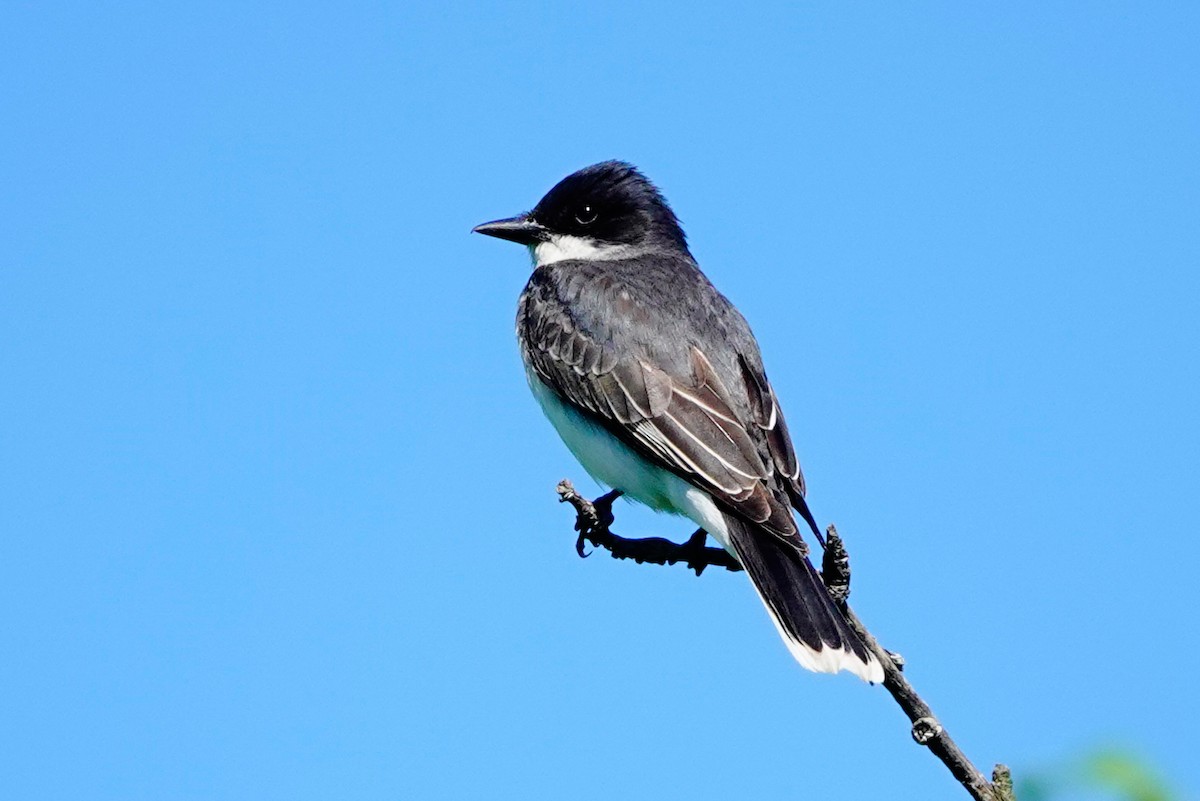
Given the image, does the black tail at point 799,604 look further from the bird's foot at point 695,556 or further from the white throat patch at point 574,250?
the white throat patch at point 574,250

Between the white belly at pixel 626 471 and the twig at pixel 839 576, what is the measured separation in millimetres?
138

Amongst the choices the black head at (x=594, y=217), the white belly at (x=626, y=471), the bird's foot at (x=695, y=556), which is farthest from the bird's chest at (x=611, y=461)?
the black head at (x=594, y=217)

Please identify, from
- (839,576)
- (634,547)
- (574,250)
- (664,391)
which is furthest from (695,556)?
(574,250)

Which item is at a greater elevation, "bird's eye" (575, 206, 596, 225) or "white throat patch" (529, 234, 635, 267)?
"bird's eye" (575, 206, 596, 225)

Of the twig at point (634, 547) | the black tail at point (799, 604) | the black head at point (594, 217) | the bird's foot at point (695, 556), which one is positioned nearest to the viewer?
the black tail at point (799, 604)

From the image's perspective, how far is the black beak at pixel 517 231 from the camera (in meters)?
8.14

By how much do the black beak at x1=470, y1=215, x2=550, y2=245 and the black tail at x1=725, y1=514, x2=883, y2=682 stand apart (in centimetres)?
291

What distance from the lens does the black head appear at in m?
8.14

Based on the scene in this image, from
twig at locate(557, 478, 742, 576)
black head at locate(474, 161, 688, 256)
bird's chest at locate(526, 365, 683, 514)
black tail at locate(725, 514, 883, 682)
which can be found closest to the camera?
black tail at locate(725, 514, 883, 682)

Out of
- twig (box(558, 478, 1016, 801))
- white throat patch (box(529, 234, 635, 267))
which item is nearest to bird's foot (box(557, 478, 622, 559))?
twig (box(558, 478, 1016, 801))

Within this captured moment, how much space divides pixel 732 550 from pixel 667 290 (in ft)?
5.93

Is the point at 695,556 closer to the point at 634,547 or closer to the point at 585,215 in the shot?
the point at 634,547

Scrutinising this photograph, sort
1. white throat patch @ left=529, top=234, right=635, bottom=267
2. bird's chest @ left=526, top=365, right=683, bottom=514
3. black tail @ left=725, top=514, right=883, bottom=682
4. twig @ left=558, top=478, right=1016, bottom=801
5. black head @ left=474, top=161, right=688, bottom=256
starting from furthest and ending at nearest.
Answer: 1. black head @ left=474, top=161, right=688, bottom=256
2. white throat patch @ left=529, top=234, right=635, bottom=267
3. bird's chest @ left=526, top=365, right=683, bottom=514
4. black tail @ left=725, top=514, right=883, bottom=682
5. twig @ left=558, top=478, right=1016, bottom=801

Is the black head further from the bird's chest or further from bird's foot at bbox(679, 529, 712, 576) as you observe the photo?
bird's foot at bbox(679, 529, 712, 576)
